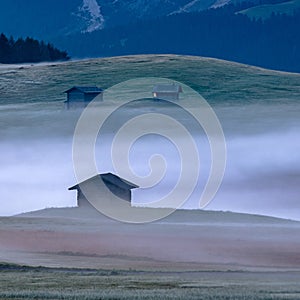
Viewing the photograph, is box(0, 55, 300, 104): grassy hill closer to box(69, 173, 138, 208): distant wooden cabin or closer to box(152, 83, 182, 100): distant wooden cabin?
box(152, 83, 182, 100): distant wooden cabin

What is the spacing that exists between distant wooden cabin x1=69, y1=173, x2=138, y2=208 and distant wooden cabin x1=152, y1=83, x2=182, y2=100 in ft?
126

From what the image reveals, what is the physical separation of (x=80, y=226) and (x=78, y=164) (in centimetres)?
2374

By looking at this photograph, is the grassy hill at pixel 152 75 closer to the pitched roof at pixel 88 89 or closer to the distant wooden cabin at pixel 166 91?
the distant wooden cabin at pixel 166 91

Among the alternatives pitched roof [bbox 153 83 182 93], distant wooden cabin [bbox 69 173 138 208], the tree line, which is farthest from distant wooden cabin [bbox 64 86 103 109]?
the tree line

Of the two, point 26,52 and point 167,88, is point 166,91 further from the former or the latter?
point 26,52

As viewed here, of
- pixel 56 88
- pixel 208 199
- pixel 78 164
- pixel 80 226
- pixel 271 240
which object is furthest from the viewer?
pixel 56 88

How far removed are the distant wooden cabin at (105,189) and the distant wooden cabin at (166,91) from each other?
1516 inches

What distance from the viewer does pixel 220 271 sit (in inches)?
1938

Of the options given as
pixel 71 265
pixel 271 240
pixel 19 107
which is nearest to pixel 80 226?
pixel 271 240

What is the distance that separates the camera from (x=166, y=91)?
113812 millimetres

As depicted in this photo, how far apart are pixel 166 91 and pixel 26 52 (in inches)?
1604

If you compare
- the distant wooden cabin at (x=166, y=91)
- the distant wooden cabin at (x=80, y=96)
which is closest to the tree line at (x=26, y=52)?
the distant wooden cabin at (x=166, y=91)

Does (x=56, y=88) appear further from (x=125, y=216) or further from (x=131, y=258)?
(x=131, y=258)

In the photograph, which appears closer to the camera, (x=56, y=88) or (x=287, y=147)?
(x=287, y=147)
